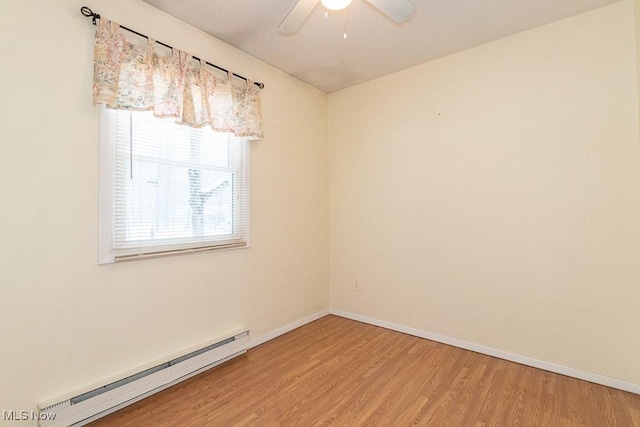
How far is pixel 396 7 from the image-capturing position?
1.65m

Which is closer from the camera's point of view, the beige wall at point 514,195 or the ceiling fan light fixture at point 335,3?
the ceiling fan light fixture at point 335,3

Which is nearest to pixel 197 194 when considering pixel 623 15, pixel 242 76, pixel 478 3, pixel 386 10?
A: pixel 242 76

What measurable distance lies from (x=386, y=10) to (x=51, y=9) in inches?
77.4

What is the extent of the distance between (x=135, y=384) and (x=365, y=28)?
3.14 m

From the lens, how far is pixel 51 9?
1.67 m

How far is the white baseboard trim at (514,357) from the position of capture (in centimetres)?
205

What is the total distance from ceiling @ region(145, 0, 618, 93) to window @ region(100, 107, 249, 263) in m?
0.87

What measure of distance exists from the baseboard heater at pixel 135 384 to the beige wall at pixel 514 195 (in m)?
1.67

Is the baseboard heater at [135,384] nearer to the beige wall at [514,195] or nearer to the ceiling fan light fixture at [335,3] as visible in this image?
the beige wall at [514,195]

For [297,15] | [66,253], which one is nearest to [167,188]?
[66,253]

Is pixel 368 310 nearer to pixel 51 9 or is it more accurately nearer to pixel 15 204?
pixel 15 204

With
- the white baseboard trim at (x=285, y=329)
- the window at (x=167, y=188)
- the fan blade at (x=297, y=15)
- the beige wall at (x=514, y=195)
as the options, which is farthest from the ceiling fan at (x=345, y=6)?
the white baseboard trim at (x=285, y=329)

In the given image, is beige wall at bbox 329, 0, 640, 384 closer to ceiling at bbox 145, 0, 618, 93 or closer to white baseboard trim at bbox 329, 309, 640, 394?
white baseboard trim at bbox 329, 309, 640, 394

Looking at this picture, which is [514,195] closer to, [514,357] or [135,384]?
[514,357]
